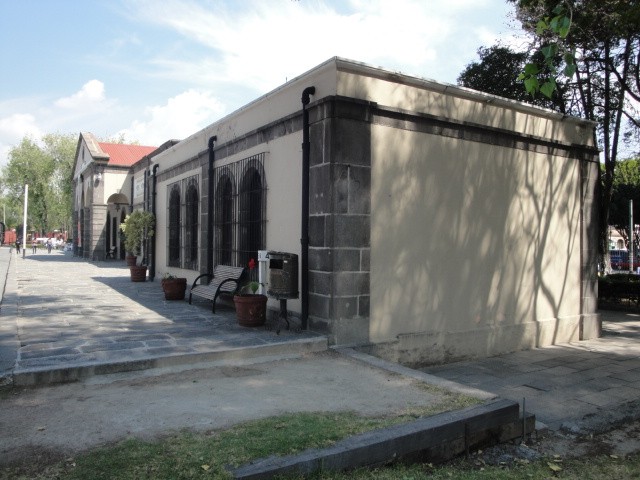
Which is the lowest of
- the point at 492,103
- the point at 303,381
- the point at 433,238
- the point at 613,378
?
the point at 613,378

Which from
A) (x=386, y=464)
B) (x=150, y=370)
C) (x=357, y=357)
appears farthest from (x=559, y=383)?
(x=150, y=370)

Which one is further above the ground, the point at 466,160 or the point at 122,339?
the point at 466,160

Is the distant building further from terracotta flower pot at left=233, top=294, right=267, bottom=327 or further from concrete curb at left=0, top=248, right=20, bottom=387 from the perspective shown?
terracotta flower pot at left=233, top=294, right=267, bottom=327

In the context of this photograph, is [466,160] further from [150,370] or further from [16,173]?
[16,173]

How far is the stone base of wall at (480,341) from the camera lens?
703cm

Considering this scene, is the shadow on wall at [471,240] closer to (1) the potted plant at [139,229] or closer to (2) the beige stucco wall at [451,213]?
(2) the beige stucco wall at [451,213]

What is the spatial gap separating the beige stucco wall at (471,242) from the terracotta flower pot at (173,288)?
478cm

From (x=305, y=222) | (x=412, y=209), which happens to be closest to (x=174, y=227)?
(x=305, y=222)

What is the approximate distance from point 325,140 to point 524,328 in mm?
4804

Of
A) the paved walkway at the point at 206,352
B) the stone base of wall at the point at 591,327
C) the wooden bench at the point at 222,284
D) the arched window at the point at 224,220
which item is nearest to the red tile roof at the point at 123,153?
the paved walkway at the point at 206,352

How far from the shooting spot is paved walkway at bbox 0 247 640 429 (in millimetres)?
5172

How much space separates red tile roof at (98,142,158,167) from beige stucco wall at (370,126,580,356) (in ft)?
67.0

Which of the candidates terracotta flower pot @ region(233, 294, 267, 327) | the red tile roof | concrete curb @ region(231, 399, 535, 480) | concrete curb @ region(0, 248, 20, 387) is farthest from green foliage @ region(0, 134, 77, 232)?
concrete curb @ region(231, 399, 535, 480)

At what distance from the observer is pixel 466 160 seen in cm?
789
